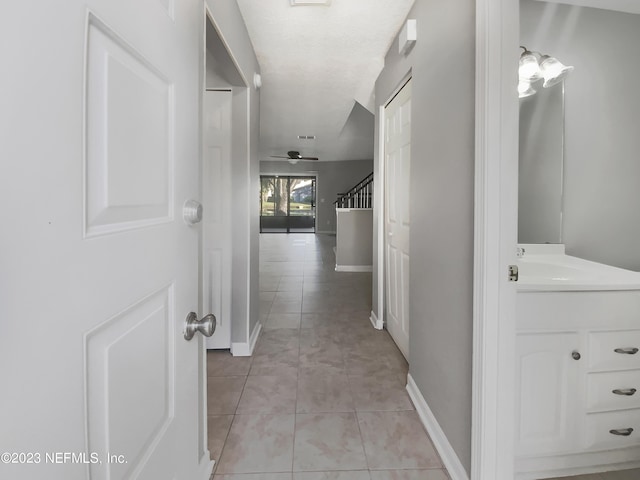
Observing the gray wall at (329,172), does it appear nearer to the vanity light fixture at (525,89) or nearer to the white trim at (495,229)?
the vanity light fixture at (525,89)

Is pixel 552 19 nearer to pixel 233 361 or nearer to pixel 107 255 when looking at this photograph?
pixel 107 255

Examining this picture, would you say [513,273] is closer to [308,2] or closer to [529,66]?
[529,66]

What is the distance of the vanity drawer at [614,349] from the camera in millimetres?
1290

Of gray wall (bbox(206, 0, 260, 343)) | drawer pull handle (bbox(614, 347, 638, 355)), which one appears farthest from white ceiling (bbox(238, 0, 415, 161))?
drawer pull handle (bbox(614, 347, 638, 355))

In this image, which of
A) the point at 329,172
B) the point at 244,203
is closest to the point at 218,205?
the point at 244,203

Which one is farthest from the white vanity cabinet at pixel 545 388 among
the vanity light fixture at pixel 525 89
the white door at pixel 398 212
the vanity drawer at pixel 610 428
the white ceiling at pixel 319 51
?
the white ceiling at pixel 319 51

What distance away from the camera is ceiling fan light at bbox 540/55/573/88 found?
179 centimetres

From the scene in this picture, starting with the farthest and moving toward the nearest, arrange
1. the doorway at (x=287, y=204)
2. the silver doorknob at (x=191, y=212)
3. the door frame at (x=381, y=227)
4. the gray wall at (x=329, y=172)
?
1. the doorway at (x=287, y=204)
2. the gray wall at (x=329, y=172)
3. the door frame at (x=381, y=227)
4. the silver doorknob at (x=191, y=212)

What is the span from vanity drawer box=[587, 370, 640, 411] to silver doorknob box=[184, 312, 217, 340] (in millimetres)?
1507

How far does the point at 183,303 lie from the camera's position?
2.49ft

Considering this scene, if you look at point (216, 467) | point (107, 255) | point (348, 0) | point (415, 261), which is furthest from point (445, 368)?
point (348, 0)

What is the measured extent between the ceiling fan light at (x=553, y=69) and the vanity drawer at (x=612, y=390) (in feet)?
5.17

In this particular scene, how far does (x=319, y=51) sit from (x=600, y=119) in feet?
6.67

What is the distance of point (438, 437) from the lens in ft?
4.95
